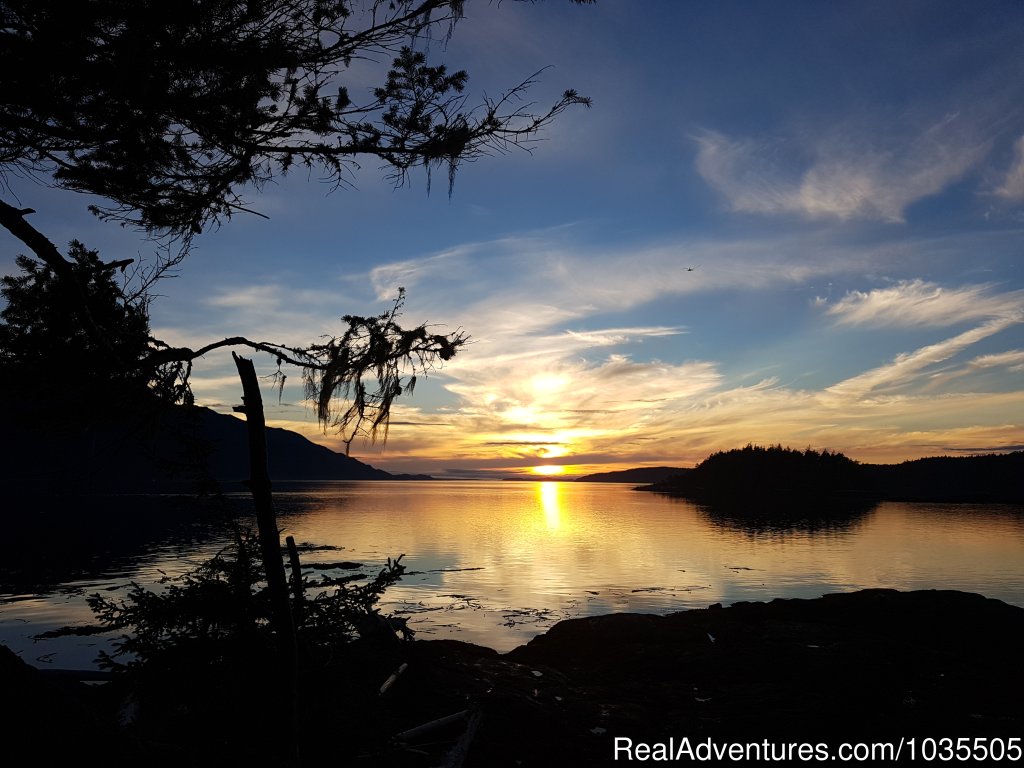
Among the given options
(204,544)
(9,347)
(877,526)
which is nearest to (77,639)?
(9,347)

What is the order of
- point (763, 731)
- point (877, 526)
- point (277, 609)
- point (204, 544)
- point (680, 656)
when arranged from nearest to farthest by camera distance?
point (277, 609) < point (763, 731) < point (680, 656) < point (204, 544) < point (877, 526)

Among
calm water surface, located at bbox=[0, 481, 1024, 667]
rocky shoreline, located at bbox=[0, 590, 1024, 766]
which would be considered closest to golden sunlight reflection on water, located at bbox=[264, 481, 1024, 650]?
calm water surface, located at bbox=[0, 481, 1024, 667]

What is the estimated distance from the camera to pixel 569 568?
166 ft

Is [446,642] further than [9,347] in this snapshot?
Yes

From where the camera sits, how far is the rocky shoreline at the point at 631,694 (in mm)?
6977

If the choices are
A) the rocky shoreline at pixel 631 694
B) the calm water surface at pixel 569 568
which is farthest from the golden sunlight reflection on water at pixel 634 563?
the rocky shoreline at pixel 631 694

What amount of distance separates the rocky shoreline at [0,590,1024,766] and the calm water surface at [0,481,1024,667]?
2812 mm

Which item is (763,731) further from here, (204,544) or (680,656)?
(204,544)

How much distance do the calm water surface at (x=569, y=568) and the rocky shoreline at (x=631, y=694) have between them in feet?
9.23

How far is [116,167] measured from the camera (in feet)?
29.8

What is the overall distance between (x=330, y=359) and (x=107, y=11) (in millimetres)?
4370

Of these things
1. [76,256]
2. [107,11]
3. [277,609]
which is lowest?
[277,609]

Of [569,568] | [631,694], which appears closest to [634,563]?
[569,568]

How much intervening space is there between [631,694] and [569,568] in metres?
36.8
